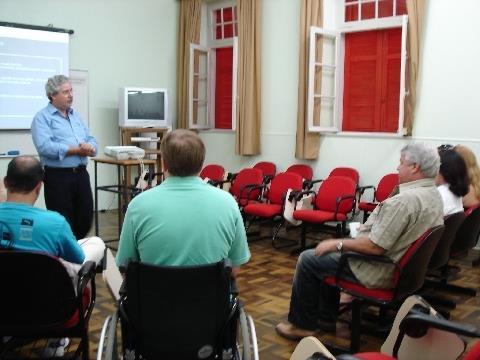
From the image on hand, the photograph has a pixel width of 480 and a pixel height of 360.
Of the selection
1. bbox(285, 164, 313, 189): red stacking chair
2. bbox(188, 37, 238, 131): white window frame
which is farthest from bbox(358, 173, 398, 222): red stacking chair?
bbox(188, 37, 238, 131): white window frame

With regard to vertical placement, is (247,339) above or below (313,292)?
above

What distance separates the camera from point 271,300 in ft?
12.2

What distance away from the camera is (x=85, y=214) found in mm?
3881

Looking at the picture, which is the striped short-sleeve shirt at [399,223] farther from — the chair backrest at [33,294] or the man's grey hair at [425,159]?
the chair backrest at [33,294]

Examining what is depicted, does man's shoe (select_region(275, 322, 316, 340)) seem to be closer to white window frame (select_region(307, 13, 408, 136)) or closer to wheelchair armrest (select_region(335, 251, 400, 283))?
wheelchair armrest (select_region(335, 251, 400, 283))

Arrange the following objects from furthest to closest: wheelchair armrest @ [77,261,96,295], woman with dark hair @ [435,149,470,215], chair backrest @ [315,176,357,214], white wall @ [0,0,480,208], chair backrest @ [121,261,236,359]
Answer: white wall @ [0,0,480,208] → chair backrest @ [315,176,357,214] → woman with dark hair @ [435,149,470,215] → wheelchair armrest @ [77,261,96,295] → chair backrest @ [121,261,236,359]

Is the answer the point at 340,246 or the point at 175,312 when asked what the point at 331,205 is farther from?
the point at 175,312

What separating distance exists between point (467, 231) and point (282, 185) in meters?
2.32

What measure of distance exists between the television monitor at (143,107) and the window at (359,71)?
2.16m

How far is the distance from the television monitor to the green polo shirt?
511cm

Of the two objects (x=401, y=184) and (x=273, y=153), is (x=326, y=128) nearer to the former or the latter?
(x=273, y=153)

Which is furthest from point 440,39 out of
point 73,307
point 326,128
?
point 73,307

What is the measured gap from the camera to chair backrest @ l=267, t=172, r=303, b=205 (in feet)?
18.1

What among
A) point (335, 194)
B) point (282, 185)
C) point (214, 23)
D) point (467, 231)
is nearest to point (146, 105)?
point (214, 23)
